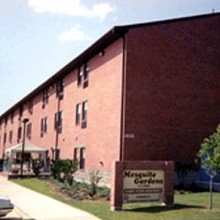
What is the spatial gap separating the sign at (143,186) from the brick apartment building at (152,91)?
5823mm

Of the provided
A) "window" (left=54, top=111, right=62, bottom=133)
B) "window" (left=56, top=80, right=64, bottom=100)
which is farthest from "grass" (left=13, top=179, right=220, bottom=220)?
"window" (left=56, top=80, right=64, bottom=100)

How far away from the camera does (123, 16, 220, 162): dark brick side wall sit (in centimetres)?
2169

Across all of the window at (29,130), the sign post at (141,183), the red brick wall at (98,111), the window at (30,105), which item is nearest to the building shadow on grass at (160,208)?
the sign post at (141,183)

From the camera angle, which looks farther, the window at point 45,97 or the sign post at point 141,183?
the window at point 45,97

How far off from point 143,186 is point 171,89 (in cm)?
877

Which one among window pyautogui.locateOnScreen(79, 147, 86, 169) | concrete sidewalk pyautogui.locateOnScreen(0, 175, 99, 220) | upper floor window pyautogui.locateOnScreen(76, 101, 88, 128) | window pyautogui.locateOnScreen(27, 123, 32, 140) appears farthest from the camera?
window pyautogui.locateOnScreen(27, 123, 32, 140)

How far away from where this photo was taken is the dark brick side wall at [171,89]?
2169 cm

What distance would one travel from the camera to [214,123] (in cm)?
2381

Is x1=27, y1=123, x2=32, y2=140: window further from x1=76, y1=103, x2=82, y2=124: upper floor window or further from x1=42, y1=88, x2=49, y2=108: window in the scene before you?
x1=76, y1=103, x2=82, y2=124: upper floor window

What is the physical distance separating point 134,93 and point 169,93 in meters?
2.21

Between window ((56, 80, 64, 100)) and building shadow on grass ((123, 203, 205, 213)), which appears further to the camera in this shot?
window ((56, 80, 64, 100))

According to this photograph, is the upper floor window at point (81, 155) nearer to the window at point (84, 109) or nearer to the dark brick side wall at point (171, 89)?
the window at point (84, 109)

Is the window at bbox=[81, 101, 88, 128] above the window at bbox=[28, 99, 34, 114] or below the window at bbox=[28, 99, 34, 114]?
below

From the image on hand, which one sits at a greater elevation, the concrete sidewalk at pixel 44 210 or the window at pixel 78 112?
the window at pixel 78 112
